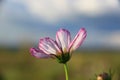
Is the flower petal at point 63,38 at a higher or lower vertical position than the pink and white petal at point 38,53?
higher

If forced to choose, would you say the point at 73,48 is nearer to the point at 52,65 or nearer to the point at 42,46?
the point at 42,46

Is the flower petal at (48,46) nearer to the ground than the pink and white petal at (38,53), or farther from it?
farther from it

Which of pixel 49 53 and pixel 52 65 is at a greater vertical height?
pixel 52 65

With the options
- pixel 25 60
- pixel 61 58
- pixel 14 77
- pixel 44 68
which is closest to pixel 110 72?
pixel 61 58
